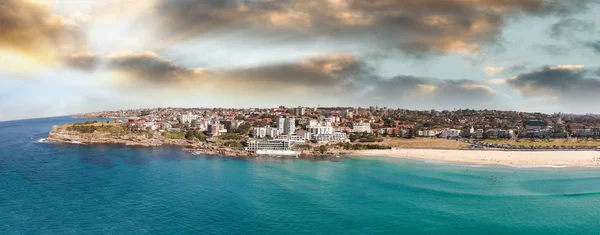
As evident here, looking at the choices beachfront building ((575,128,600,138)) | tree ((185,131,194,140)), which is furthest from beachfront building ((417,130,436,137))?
tree ((185,131,194,140))

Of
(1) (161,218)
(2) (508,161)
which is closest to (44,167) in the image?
(1) (161,218)

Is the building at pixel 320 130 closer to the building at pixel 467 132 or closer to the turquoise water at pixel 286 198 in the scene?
the turquoise water at pixel 286 198

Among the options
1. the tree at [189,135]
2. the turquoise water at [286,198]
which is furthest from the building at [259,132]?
the turquoise water at [286,198]

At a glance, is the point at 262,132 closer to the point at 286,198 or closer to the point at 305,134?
the point at 305,134

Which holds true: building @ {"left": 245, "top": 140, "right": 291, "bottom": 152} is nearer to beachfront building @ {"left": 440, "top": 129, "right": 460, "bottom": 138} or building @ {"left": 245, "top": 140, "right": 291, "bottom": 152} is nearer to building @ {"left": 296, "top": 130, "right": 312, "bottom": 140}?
building @ {"left": 296, "top": 130, "right": 312, "bottom": 140}

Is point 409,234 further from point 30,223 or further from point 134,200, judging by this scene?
point 30,223
